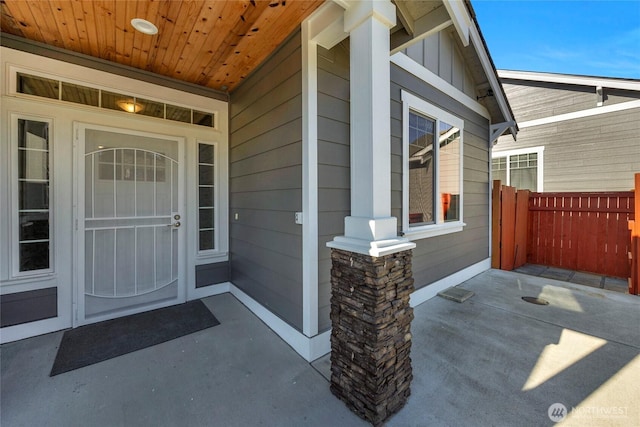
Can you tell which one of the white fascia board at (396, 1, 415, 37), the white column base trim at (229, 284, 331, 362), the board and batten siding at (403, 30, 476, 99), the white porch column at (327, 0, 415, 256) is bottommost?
the white column base trim at (229, 284, 331, 362)

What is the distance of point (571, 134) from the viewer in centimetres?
673

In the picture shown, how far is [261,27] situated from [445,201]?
3.17 meters

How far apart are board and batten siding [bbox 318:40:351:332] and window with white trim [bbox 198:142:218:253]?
6.31 feet

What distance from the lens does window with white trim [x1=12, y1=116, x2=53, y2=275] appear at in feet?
8.04

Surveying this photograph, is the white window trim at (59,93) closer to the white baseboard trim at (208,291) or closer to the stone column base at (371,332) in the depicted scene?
the white baseboard trim at (208,291)

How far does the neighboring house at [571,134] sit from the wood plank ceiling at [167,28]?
796 cm

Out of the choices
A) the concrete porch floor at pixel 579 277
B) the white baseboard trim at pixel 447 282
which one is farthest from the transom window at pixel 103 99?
the concrete porch floor at pixel 579 277

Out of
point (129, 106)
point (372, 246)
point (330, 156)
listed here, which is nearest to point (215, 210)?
point (129, 106)

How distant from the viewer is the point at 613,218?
4445mm

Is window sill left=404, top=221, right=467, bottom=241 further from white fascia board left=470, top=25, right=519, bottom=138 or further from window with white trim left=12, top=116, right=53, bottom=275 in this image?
window with white trim left=12, top=116, right=53, bottom=275

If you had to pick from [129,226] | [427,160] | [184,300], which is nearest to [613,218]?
[427,160]

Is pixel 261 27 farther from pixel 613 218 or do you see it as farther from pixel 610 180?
pixel 610 180

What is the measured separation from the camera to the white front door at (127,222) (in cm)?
278

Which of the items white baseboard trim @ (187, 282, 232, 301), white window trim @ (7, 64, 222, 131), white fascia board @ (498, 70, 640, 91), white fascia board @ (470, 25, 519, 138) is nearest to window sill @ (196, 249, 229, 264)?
white baseboard trim @ (187, 282, 232, 301)
